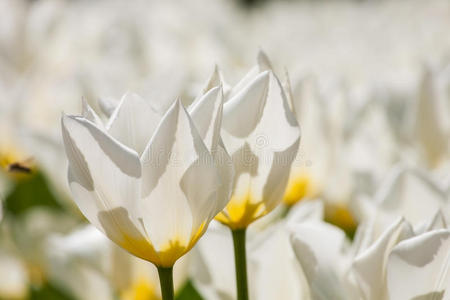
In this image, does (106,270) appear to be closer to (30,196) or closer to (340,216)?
(340,216)

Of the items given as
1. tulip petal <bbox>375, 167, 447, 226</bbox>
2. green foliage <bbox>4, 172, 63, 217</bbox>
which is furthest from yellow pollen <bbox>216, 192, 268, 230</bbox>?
green foliage <bbox>4, 172, 63, 217</bbox>

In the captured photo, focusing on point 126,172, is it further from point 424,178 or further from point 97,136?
point 424,178

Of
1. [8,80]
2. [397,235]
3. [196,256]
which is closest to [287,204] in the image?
[196,256]

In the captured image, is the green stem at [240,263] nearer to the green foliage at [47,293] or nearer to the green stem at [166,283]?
the green stem at [166,283]

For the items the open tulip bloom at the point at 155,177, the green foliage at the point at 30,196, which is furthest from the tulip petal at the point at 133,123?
the green foliage at the point at 30,196

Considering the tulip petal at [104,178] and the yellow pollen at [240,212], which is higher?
the tulip petal at [104,178]
